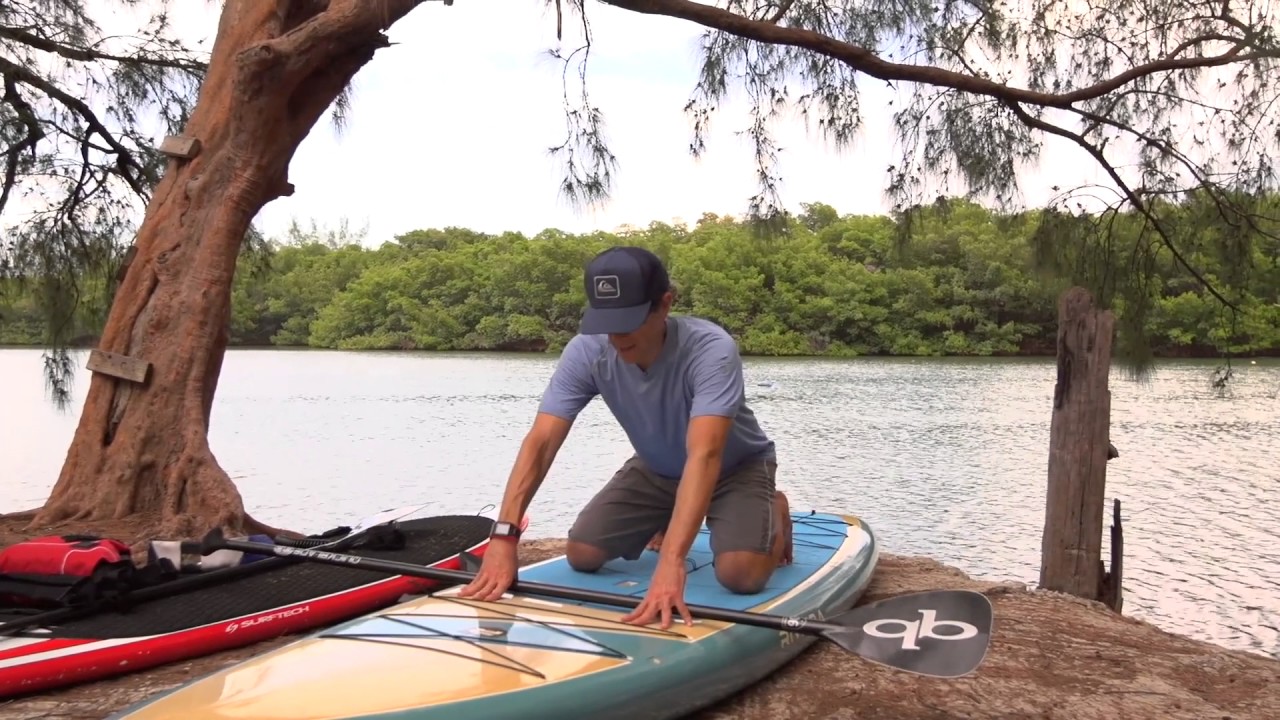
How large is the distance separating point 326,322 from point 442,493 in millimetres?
34787

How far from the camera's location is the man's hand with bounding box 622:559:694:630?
2590 millimetres

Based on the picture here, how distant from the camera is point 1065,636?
154 inches

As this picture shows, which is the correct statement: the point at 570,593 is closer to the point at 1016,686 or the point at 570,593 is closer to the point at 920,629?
the point at 920,629

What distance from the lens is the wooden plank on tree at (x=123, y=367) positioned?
478 centimetres

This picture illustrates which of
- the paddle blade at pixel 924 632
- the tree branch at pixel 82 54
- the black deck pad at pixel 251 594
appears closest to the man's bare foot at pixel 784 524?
the paddle blade at pixel 924 632

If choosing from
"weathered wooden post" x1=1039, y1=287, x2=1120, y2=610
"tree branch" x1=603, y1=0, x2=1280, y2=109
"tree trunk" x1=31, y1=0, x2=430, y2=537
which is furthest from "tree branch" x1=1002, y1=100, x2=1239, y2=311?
"tree trunk" x1=31, y1=0, x2=430, y2=537

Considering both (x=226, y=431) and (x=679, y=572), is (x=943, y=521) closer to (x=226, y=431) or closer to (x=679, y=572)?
(x=679, y=572)

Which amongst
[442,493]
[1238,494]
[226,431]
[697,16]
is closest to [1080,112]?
[697,16]

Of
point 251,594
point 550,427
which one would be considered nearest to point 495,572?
point 550,427

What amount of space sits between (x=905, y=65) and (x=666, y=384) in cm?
323

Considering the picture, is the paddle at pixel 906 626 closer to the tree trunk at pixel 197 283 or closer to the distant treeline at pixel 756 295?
the tree trunk at pixel 197 283

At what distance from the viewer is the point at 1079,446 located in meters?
4.81

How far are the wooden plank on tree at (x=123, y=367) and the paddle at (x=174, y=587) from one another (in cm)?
117

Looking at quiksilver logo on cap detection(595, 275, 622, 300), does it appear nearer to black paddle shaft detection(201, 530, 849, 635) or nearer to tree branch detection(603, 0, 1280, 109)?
black paddle shaft detection(201, 530, 849, 635)
